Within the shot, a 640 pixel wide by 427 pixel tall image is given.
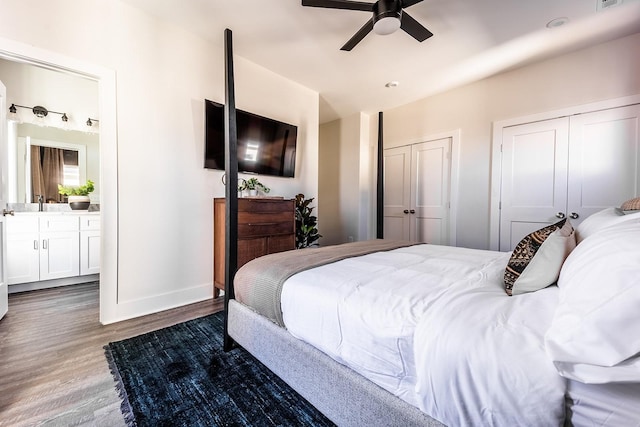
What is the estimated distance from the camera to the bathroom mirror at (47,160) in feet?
10.5

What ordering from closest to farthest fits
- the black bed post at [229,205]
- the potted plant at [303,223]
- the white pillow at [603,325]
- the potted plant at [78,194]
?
the white pillow at [603,325] → the black bed post at [229,205] → the potted plant at [78,194] → the potted plant at [303,223]

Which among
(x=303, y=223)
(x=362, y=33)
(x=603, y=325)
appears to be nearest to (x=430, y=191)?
(x=303, y=223)

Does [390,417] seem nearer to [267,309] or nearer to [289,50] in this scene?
[267,309]

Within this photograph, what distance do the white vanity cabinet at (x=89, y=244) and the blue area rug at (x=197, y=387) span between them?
6.77 feet

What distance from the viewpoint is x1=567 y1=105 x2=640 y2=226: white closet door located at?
2.63 meters

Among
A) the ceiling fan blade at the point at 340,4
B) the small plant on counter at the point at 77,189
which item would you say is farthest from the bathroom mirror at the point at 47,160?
the ceiling fan blade at the point at 340,4

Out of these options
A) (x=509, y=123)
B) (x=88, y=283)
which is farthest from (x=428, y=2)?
(x=88, y=283)

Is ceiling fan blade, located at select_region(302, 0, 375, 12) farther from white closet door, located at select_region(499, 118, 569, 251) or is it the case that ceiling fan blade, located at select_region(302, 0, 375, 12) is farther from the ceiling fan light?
white closet door, located at select_region(499, 118, 569, 251)

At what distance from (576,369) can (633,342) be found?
12 centimetres

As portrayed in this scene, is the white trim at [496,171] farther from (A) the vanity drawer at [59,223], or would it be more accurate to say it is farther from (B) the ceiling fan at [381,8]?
(A) the vanity drawer at [59,223]

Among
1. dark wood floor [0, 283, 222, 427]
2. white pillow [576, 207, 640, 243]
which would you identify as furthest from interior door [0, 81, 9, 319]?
white pillow [576, 207, 640, 243]

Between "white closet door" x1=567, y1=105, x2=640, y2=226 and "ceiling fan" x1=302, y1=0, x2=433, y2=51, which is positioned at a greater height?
"ceiling fan" x1=302, y1=0, x2=433, y2=51

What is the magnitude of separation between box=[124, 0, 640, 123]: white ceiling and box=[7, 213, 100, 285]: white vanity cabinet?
8.53 ft

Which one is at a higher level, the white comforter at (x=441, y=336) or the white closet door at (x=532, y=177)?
the white closet door at (x=532, y=177)
